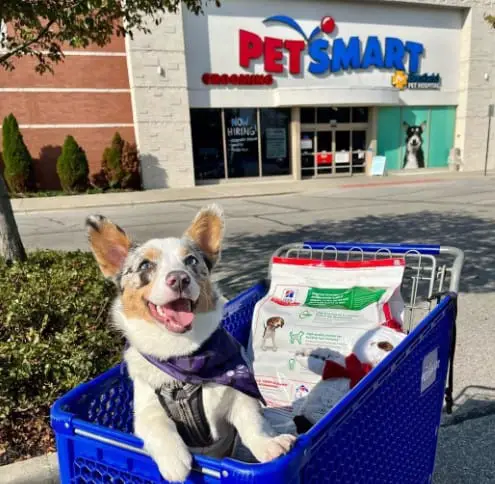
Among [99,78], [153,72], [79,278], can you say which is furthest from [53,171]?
[79,278]

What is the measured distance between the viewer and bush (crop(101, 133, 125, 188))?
1720 centimetres

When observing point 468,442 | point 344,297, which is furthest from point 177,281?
point 468,442

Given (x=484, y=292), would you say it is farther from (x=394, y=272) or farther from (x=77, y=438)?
(x=77, y=438)

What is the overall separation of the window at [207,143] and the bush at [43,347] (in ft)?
53.9

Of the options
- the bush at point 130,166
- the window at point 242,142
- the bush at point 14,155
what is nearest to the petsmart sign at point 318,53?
the window at point 242,142

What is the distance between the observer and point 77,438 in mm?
1328

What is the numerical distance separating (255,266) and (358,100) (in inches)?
623

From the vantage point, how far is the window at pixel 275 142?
791 inches

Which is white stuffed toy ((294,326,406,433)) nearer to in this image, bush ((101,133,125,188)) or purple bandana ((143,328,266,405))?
purple bandana ((143,328,266,405))

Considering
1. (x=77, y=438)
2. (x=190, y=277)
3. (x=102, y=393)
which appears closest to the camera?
(x=77, y=438)

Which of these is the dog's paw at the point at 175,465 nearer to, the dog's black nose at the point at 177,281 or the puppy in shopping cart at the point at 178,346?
the puppy in shopping cart at the point at 178,346

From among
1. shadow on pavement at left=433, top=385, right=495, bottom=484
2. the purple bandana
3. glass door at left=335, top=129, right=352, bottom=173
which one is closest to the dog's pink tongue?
the purple bandana

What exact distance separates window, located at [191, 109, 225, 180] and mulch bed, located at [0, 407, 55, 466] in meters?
17.4

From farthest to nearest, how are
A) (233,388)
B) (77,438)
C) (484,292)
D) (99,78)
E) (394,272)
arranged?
(99,78), (484,292), (394,272), (233,388), (77,438)
